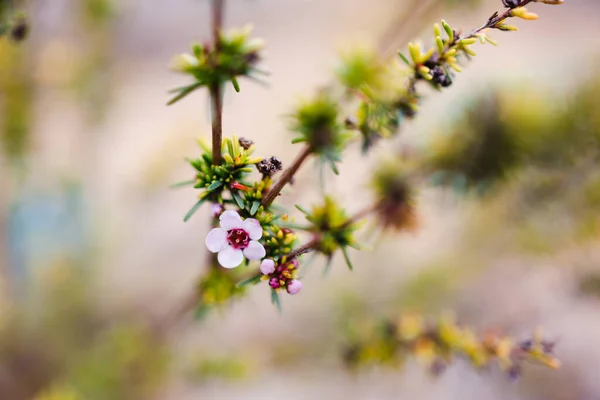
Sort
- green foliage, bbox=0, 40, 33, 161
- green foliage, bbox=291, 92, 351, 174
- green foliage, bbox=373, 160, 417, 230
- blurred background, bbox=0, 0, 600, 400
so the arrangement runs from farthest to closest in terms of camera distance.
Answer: green foliage, bbox=0, 40, 33, 161, blurred background, bbox=0, 0, 600, 400, green foliage, bbox=373, 160, 417, 230, green foliage, bbox=291, 92, 351, 174

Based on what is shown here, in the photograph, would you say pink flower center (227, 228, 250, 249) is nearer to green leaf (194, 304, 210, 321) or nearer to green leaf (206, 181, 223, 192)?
green leaf (206, 181, 223, 192)

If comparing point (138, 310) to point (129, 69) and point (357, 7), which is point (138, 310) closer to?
point (129, 69)

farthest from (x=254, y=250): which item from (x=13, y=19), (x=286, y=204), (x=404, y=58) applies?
(x=286, y=204)

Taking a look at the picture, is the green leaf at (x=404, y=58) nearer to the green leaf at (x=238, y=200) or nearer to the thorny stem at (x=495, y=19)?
the thorny stem at (x=495, y=19)

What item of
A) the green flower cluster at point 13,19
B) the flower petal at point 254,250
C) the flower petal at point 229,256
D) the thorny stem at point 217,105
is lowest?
the flower petal at point 254,250

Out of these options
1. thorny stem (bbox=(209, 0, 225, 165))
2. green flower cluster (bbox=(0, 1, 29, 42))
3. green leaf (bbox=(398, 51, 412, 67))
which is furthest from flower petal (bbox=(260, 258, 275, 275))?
green flower cluster (bbox=(0, 1, 29, 42))

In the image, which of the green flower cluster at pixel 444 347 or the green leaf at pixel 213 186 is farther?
the green flower cluster at pixel 444 347

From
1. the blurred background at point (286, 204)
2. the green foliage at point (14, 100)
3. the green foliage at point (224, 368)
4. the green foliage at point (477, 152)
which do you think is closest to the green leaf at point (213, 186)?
the blurred background at point (286, 204)

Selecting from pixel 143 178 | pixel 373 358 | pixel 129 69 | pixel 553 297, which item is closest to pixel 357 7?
pixel 129 69
